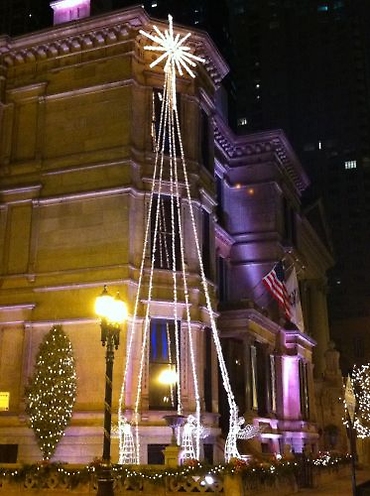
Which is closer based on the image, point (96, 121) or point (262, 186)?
point (96, 121)

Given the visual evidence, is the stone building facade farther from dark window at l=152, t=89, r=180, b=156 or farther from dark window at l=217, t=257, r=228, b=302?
dark window at l=217, t=257, r=228, b=302

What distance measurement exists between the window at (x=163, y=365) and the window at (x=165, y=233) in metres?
2.48

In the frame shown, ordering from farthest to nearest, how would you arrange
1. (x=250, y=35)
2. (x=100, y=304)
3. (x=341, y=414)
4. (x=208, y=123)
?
1. (x=250, y=35)
2. (x=341, y=414)
3. (x=208, y=123)
4. (x=100, y=304)

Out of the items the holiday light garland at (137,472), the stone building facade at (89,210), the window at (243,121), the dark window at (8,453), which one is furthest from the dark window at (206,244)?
the window at (243,121)

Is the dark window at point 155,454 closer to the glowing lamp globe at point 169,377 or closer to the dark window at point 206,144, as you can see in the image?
the glowing lamp globe at point 169,377

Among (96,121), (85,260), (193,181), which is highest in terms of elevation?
(96,121)

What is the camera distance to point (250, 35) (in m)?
119

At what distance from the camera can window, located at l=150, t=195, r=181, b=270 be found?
27.3 meters

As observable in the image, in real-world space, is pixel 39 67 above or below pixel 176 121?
above

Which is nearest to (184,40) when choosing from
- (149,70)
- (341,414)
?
(149,70)

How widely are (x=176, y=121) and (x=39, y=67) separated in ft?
23.0

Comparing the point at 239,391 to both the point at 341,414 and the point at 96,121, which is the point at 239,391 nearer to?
the point at 96,121

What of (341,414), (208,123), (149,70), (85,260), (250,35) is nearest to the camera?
(85,260)

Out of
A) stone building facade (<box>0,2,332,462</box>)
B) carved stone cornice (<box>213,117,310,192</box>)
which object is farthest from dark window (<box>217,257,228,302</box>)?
carved stone cornice (<box>213,117,310,192</box>)
